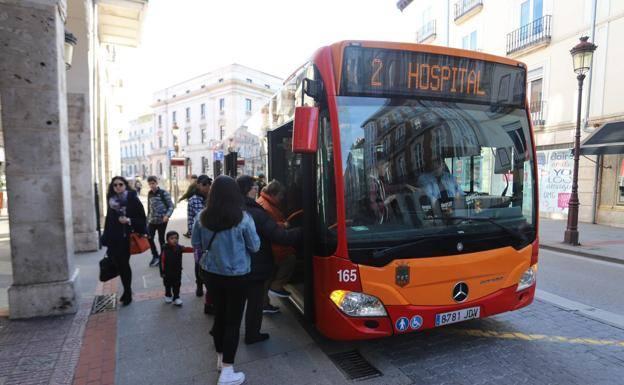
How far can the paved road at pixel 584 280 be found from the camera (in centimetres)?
534

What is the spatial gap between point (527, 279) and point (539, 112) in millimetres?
14028

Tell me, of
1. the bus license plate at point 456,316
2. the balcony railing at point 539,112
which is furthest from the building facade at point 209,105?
the bus license plate at point 456,316

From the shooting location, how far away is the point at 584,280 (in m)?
6.43

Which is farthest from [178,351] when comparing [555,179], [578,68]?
[555,179]

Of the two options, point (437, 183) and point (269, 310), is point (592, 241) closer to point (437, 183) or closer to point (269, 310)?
point (437, 183)

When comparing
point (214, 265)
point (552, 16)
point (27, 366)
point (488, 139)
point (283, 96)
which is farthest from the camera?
point (552, 16)

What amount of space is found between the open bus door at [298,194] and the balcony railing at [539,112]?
13.8 m

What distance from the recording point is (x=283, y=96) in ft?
15.2

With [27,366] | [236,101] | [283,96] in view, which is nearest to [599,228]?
[283,96]

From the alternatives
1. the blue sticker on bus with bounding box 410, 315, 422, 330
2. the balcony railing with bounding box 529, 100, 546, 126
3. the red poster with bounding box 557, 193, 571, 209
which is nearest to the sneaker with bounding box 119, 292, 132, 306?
the blue sticker on bus with bounding box 410, 315, 422, 330

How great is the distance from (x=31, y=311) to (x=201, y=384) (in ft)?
9.40

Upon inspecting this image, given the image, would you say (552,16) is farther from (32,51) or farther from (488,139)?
(32,51)

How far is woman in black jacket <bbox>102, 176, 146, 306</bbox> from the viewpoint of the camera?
490 cm

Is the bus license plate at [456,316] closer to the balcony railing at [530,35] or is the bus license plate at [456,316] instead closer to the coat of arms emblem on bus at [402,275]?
the coat of arms emblem on bus at [402,275]
